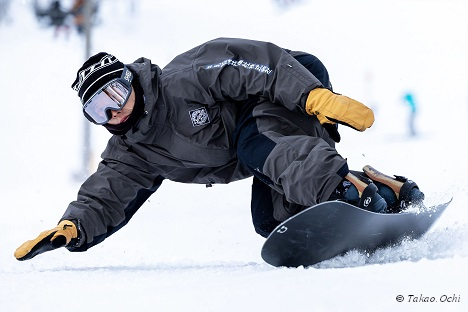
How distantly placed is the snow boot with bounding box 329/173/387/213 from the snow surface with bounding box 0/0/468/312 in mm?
261

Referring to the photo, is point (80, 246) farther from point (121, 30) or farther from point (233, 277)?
point (121, 30)

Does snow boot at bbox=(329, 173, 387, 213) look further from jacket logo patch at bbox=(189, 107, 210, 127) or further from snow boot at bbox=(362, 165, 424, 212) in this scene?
jacket logo patch at bbox=(189, 107, 210, 127)

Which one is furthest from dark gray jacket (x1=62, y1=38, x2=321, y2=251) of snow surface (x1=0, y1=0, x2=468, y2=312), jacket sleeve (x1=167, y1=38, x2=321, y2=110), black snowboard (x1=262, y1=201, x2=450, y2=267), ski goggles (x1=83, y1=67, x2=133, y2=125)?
black snowboard (x1=262, y1=201, x2=450, y2=267)

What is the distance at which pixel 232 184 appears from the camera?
8.59 meters

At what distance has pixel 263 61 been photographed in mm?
3363

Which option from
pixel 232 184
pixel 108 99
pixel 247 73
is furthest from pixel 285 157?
pixel 232 184

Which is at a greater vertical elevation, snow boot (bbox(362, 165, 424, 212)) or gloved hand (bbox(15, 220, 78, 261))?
snow boot (bbox(362, 165, 424, 212))

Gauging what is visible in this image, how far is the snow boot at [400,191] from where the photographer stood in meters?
3.19

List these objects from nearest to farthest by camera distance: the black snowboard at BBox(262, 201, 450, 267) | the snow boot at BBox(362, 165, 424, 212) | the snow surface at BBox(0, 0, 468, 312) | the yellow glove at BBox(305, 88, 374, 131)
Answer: the snow surface at BBox(0, 0, 468, 312) → the black snowboard at BBox(262, 201, 450, 267) → the yellow glove at BBox(305, 88, 374, 131) → the snow boot at BBox(362, 165, 424, 212)

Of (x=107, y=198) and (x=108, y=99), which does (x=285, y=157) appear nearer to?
(x=108, y=99)

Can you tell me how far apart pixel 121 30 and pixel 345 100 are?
16.2 metres

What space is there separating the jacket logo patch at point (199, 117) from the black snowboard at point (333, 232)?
70cm

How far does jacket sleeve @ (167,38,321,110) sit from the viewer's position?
3.25 m

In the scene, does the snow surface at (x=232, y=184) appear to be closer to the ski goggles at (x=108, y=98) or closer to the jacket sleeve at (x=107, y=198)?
the jacket sleeve at (x=107, y=198)
